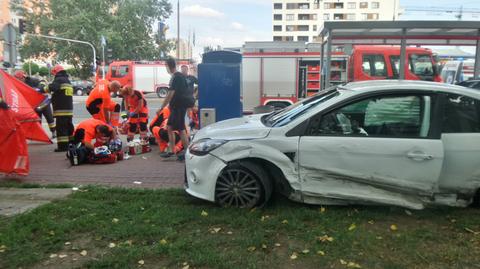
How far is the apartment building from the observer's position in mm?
108062

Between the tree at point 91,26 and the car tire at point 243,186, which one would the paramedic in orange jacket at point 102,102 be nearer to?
the car tire at point 243,186

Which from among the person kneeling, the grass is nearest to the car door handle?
the grass

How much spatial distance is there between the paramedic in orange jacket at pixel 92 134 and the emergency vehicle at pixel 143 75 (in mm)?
26279

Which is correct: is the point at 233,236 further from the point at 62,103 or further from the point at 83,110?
the point at 83,110

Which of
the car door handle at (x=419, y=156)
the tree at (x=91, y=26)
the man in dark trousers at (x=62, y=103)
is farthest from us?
the tree at (x=91, y=26)

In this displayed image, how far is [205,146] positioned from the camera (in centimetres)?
489

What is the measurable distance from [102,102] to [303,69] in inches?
265

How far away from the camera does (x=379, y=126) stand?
470cm

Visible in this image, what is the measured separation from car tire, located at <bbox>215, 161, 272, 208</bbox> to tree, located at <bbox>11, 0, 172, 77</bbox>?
42543 millimetres

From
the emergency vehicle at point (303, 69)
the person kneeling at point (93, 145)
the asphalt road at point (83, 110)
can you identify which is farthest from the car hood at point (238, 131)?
the asphalt road at point (83, 110)

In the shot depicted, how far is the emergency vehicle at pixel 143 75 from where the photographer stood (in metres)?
33.9

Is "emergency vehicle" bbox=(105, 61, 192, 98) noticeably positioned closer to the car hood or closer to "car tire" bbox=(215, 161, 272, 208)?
the car hood

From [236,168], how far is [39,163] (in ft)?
15.5

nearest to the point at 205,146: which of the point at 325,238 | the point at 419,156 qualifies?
the point at 325,238
